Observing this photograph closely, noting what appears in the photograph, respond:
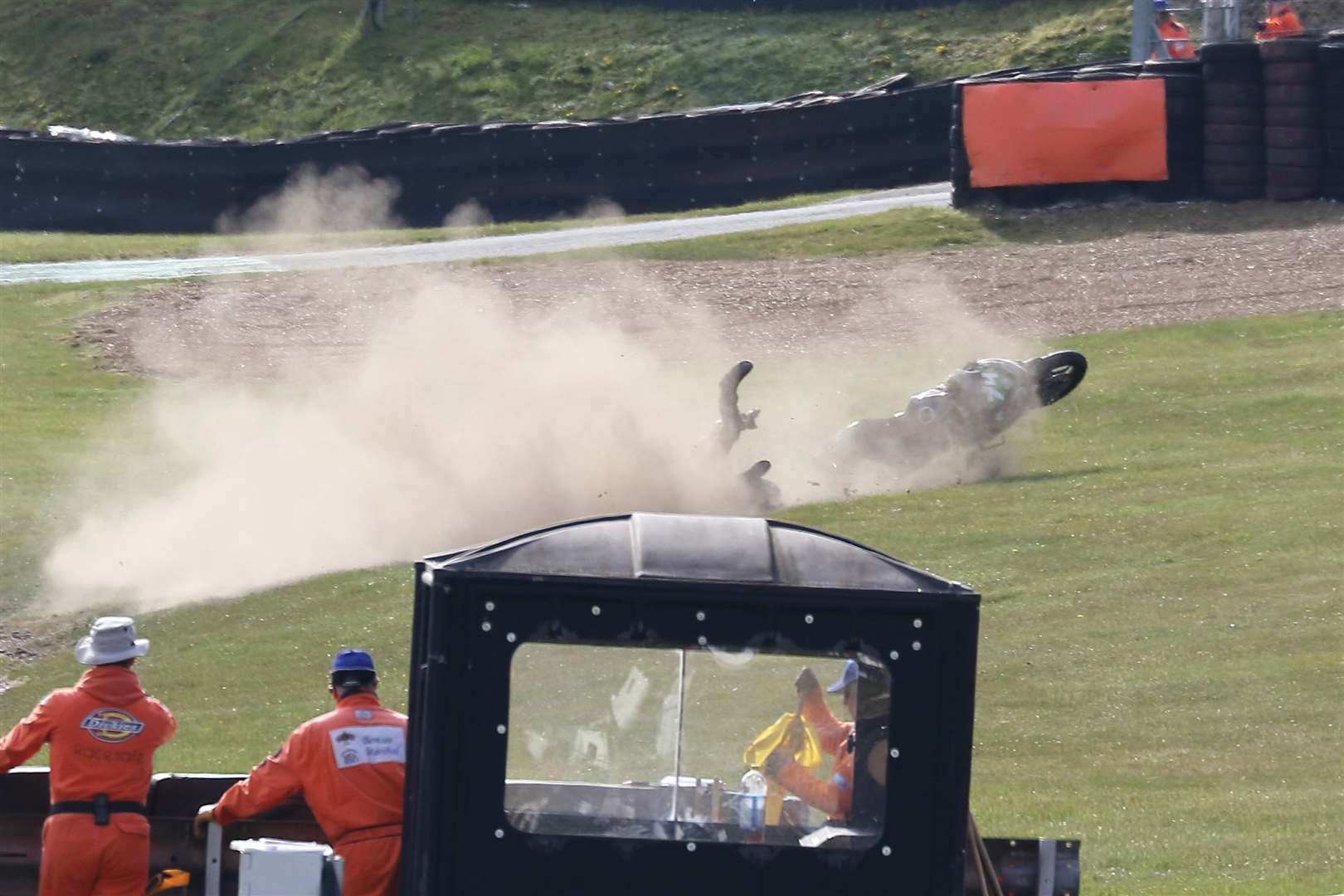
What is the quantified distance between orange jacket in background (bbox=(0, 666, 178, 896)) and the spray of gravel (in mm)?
8845

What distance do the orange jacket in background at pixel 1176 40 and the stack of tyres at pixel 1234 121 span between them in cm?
600

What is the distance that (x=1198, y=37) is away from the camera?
132ft

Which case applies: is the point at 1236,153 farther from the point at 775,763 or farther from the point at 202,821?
the point at 775,763

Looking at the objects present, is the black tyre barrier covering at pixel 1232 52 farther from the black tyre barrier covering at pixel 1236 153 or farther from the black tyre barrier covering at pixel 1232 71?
the black tyre barrier covering at pixel 1236 153

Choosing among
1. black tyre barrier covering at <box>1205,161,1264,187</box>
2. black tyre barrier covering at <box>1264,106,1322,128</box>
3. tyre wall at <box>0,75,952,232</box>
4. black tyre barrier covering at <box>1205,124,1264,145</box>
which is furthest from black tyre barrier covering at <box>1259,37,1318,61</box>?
tyre wall at <box>0,75,952,232</box>

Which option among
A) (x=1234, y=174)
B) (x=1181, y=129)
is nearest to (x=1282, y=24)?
(x=1234, y=174)

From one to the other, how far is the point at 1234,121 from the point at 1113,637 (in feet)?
48.4

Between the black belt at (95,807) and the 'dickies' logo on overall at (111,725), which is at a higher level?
the 'dickies' logo on overall at (111,725)

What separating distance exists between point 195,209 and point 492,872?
26.4m

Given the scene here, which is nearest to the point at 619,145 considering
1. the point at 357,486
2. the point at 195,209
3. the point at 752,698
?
the point at 195,209

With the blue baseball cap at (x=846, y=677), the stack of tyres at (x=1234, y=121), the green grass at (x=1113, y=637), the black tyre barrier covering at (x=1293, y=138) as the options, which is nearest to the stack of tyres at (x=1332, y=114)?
the black tyre barrier covering at (x=1293, y=138)

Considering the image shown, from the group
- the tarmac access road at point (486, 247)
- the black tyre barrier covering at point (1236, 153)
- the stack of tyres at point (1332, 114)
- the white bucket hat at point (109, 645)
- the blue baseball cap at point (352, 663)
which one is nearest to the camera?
the blue baseball cap at point (352, 663)

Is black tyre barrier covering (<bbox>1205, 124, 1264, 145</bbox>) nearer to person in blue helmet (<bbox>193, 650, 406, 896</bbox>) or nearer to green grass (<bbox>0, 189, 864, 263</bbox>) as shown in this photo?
green grass (<bbox>0, 189, 864, 263</bbox>)

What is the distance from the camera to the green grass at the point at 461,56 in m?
41.3
